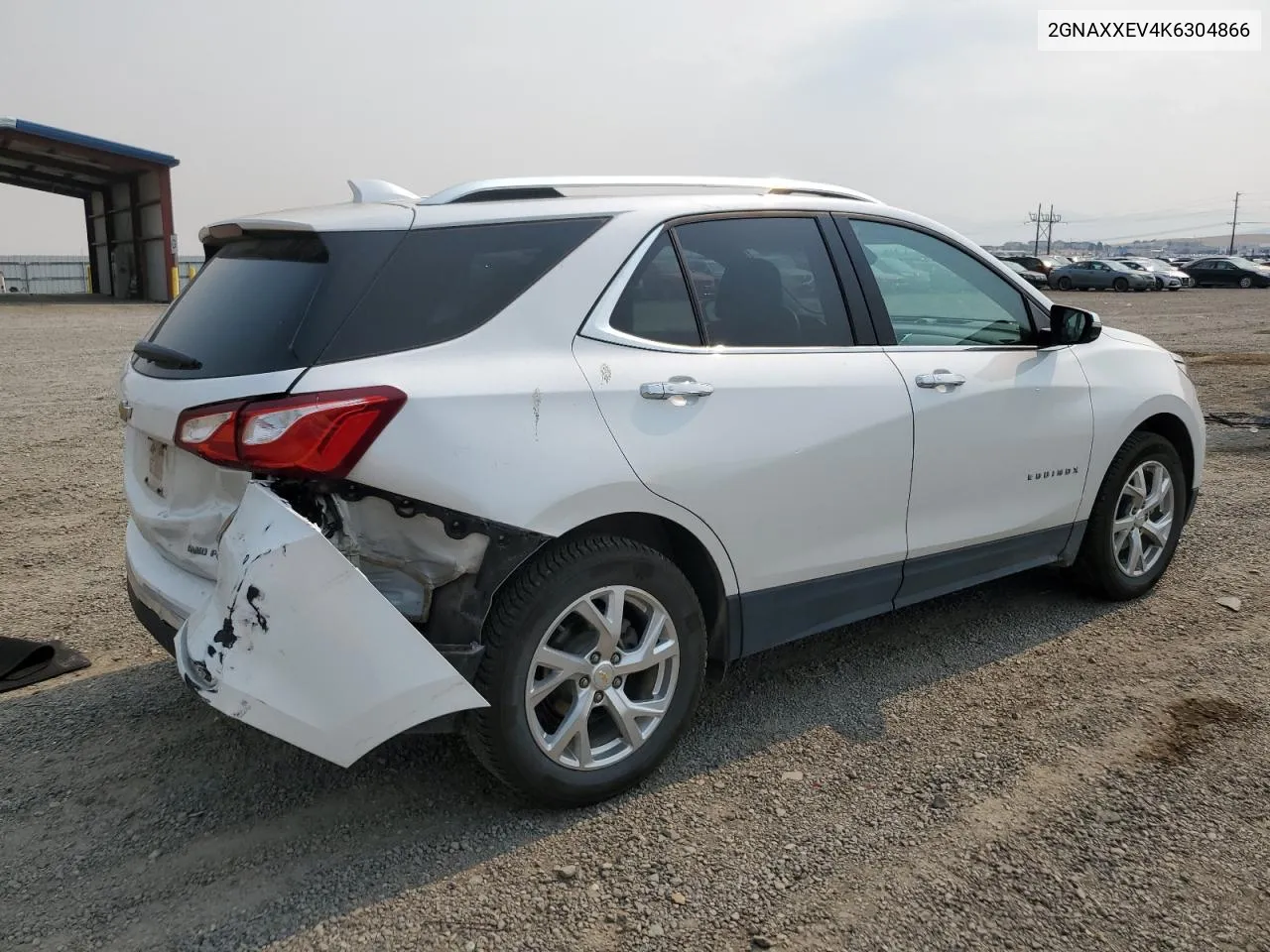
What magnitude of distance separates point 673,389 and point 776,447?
0.42 m

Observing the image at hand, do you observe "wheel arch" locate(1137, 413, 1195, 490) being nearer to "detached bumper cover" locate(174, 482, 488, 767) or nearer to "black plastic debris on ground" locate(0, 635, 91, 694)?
"detached bumper cover" locate(174, 482, 488, 767)

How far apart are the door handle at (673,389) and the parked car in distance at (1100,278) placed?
43.7 metres

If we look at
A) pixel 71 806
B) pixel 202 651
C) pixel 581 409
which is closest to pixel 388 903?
pixel 202 651

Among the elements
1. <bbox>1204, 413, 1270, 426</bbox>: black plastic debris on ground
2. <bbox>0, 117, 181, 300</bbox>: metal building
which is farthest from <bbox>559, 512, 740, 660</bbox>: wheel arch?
<bbox>0, 117, 181, 300</bbox>: metal building

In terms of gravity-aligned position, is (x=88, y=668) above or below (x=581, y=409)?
below

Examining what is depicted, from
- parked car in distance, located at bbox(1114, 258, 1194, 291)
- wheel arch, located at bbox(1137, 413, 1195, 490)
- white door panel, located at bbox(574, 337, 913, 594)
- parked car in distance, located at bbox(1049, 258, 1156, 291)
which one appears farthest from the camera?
parked car in distance, located at bbox(1114, 258, 1194, 291)

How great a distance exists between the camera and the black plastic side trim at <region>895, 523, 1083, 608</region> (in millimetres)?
3883

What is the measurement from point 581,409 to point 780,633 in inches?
44.5

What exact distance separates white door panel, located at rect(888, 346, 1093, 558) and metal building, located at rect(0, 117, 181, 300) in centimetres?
3157

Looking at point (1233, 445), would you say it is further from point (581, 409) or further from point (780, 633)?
point (581, 409)

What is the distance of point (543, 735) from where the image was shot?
297 cm

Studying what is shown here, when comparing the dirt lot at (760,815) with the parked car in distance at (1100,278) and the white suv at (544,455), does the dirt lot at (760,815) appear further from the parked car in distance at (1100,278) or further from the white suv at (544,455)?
the parked car in distance at (1100,278)

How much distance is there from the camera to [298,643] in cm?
254

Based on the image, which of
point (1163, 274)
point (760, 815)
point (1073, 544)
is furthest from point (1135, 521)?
point (1163, 274)
